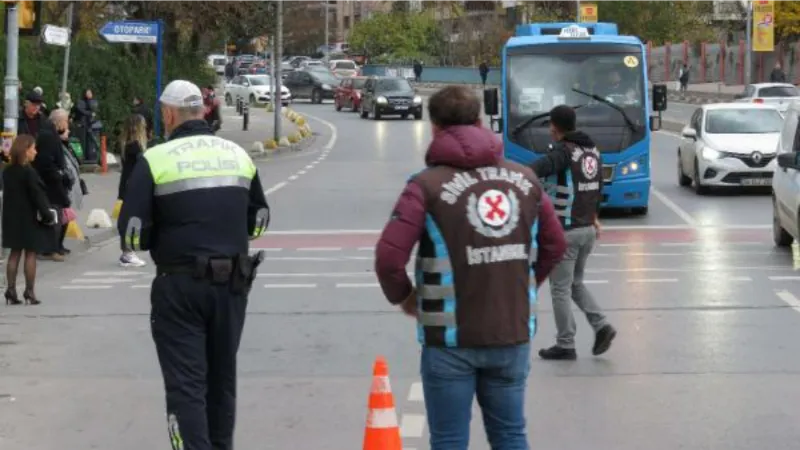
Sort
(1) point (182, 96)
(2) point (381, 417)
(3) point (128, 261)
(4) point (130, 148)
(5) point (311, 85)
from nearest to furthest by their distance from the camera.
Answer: (2) point (381, 417) → (1) point (182, 96) → (4) point (130, 148) → (3) point (128, 261) → (5) point (311, 85)

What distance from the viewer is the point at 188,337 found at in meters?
6.73

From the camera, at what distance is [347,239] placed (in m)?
20.1

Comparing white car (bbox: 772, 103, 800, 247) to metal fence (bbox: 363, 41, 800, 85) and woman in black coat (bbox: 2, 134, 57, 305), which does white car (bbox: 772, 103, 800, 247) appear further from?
metal fence (bbox: 363, 41, 800, 85)

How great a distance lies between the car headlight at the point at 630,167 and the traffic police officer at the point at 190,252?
15819mm

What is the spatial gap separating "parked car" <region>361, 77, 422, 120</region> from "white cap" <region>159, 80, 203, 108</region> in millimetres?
52555

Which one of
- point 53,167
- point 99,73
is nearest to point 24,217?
point 53,167

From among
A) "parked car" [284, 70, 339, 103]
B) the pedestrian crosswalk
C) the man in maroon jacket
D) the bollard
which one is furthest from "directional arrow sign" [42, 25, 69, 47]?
"parked car" [284, 70, 339, 103]

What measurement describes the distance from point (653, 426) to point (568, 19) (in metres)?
83.8

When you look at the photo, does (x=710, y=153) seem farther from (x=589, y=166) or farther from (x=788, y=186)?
(x=589, y=166)

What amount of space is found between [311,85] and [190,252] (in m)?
71.7

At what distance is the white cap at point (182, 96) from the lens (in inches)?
273

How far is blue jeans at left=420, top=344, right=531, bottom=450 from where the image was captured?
5.77 meters

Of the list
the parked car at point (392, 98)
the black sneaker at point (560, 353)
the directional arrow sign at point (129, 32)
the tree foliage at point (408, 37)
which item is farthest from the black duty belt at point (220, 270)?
the tree foliage at point (408, 37)

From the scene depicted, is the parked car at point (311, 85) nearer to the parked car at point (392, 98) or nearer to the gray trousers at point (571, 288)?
the parked car at point (392, 98)
